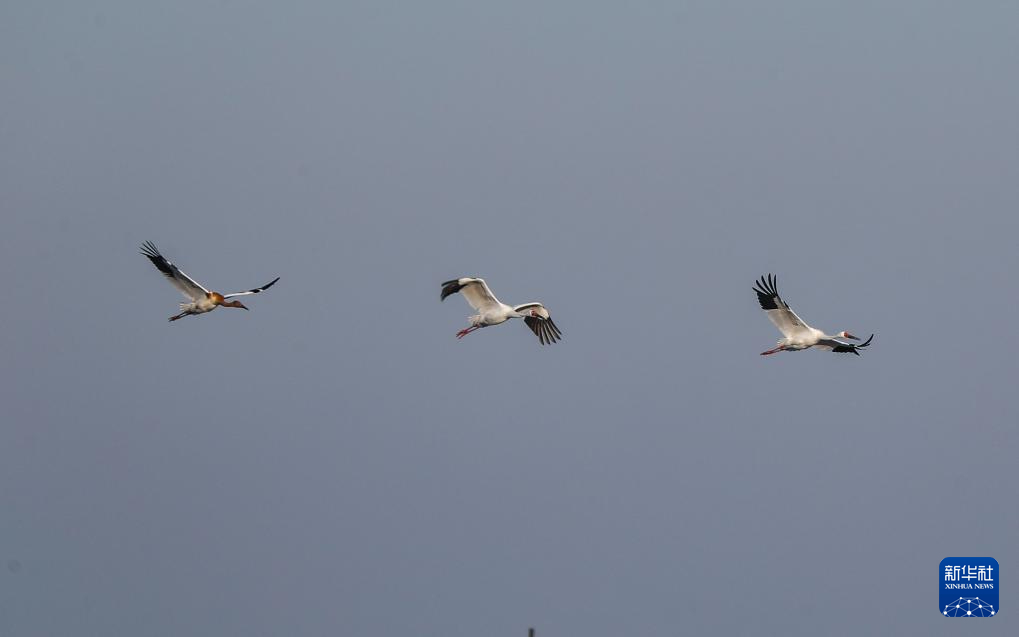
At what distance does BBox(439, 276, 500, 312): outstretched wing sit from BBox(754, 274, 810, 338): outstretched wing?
22.5 feet

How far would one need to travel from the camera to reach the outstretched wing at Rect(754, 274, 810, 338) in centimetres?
5847

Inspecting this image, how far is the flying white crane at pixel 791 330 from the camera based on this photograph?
2303 inches

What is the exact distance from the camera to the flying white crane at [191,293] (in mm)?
59250

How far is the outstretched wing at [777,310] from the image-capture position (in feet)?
192

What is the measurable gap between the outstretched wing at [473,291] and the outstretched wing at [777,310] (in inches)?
270

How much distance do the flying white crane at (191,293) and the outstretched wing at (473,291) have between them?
211 inches

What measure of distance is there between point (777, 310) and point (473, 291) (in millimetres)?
7869

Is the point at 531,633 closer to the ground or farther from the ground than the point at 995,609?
closer to the ground

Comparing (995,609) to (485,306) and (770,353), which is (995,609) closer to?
(770,353)

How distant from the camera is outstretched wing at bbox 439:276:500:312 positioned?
5681cm

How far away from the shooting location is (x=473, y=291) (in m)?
57.5

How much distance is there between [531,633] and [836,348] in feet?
58.2

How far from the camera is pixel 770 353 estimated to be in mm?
59469

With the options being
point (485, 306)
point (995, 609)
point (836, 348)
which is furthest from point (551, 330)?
point (995, 609)
